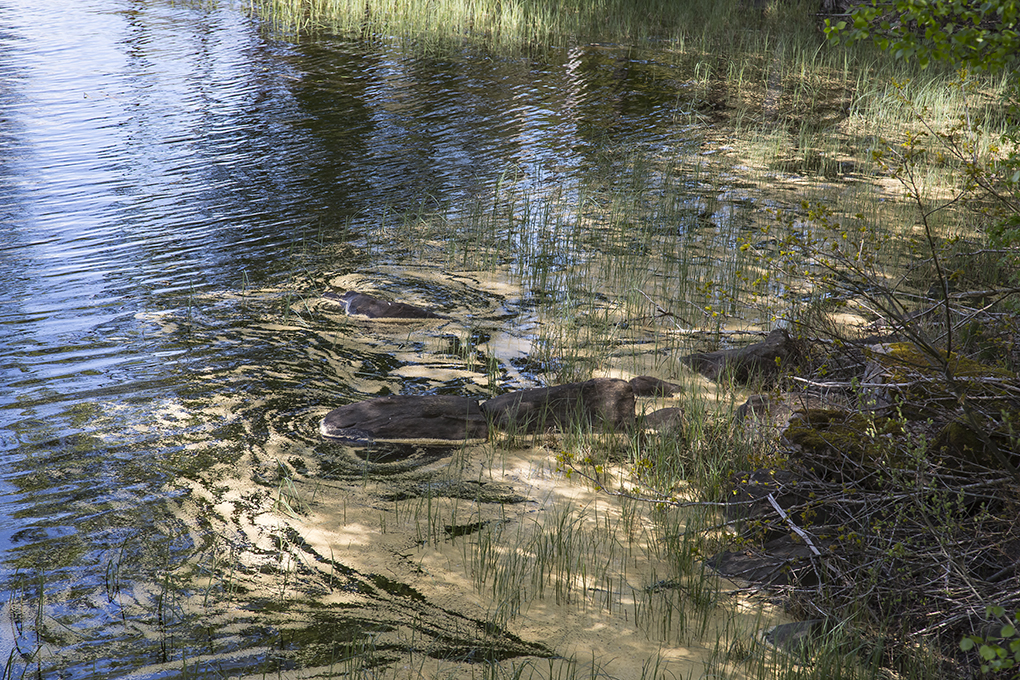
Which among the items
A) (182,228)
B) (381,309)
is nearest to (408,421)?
(381,309)

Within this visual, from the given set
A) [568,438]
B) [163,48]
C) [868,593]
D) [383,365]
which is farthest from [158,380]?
[163,48]

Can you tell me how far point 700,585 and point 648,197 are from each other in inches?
261

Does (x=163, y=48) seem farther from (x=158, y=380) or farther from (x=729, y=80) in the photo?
(x=158, y=380)

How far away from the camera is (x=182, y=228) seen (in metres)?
8.77

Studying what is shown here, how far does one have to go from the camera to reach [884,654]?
137 inches

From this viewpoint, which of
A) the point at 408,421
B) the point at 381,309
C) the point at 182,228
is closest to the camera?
the point at 408,421

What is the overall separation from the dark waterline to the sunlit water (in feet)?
0.09

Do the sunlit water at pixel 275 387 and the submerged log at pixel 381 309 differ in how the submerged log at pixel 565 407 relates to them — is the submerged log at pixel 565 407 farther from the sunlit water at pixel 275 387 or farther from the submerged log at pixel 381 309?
the submerged log at pixel 381 309

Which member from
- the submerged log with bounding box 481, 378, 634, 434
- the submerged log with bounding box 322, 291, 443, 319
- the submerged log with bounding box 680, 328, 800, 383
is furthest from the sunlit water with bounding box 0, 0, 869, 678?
the submerged log with bounding box 680, 328, 800, 383

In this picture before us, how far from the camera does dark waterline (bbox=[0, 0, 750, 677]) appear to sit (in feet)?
14.0

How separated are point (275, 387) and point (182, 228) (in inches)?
151

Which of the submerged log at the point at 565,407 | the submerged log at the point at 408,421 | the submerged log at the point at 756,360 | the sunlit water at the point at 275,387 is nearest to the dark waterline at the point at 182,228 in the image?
the sunlit water at the point at 275,387

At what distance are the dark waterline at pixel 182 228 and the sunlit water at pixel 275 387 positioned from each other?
0.09 feet

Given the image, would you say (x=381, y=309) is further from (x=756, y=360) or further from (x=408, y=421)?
(x=756, y=360)
